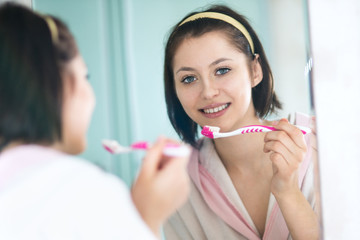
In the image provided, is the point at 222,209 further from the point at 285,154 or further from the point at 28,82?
the point at 28,82

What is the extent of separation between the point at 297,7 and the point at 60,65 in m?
0.29

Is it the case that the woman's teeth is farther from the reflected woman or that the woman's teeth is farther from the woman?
the woman

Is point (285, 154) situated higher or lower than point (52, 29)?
lower

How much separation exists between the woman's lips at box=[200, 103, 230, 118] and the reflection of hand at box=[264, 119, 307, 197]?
69 millimetres

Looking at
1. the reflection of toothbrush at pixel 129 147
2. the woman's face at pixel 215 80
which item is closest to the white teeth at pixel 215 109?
the woman's face at pixel 215 80

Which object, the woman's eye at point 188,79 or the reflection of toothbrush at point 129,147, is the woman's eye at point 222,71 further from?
the reflection of toothbrush at point 129,147

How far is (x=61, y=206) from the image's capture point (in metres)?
0.29

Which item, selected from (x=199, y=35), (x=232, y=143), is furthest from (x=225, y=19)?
(x=232, y=143)

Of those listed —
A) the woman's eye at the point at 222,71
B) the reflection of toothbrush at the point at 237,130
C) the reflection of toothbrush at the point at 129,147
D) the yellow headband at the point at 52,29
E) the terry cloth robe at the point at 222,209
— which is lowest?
the terry cloth robe at the point at 222,209

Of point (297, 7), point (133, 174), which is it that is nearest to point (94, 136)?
point (133, 174)

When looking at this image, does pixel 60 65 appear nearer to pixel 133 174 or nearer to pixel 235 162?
pixel 133 174

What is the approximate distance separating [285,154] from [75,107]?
28cm

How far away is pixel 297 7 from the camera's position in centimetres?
45

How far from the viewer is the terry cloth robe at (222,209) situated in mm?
482
